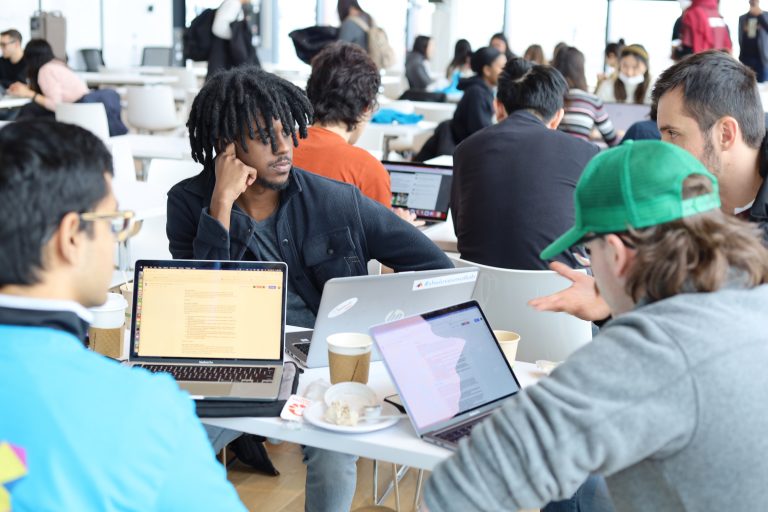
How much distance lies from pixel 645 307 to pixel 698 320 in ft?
0.24

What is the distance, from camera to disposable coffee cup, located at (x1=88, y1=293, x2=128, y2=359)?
6.59 ft

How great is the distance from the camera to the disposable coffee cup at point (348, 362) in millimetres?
1800

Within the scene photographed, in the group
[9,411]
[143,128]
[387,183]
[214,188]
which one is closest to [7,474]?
[9,411]

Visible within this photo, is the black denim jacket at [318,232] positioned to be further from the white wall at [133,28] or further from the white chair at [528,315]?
the white wall at [133,28]

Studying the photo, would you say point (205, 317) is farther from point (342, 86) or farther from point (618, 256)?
point (342, 86)

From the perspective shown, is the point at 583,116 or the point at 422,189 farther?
the point at 583,116

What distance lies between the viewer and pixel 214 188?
235 cm

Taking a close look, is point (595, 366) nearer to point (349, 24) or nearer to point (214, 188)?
point (214, 188)

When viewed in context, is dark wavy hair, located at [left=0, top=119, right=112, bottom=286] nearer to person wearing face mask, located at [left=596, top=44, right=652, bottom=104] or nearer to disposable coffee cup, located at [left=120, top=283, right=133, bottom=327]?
disposable coffee cup, located at [left=120, top=283, right=133, bottom=327]

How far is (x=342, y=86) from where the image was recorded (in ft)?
10.9

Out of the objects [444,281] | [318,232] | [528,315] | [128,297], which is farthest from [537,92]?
[128,297]

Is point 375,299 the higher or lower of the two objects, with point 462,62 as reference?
lower

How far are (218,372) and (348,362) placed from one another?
274 millimetres

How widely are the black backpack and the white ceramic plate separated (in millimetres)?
6168
